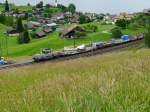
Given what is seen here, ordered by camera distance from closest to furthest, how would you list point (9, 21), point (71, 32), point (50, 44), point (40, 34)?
point (50, 44), point (71, 32), point (40, 34), point (9, 21)

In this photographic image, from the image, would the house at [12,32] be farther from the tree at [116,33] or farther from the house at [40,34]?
the tree at [116,33]

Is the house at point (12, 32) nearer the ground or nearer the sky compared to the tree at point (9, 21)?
nearer the ground

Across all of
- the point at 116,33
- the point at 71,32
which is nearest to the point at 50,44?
the point at 71,32

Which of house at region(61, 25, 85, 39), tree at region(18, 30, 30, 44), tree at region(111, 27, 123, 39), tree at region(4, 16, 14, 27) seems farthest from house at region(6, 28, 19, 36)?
tree at region(111, 27, 123, 39)

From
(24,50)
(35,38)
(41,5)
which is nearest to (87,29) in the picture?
(35,38)

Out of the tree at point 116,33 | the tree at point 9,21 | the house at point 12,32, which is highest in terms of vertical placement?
the tree at point 116,33

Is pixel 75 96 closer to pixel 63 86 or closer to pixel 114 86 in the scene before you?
pixel 114 86

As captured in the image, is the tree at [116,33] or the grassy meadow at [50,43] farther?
the tree at [116,33]

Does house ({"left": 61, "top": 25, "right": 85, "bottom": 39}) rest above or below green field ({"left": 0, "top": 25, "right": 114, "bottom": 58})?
above

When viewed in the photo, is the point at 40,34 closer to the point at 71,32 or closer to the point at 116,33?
the point at 71,32

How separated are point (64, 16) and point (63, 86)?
163872 mm

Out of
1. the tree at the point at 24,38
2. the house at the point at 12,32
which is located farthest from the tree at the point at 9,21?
the tree at the point at 24,38

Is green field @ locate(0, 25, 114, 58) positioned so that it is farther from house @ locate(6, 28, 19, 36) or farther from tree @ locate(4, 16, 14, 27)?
tree @ locate(4, 16, 14, 27)

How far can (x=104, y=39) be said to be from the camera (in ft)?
328
